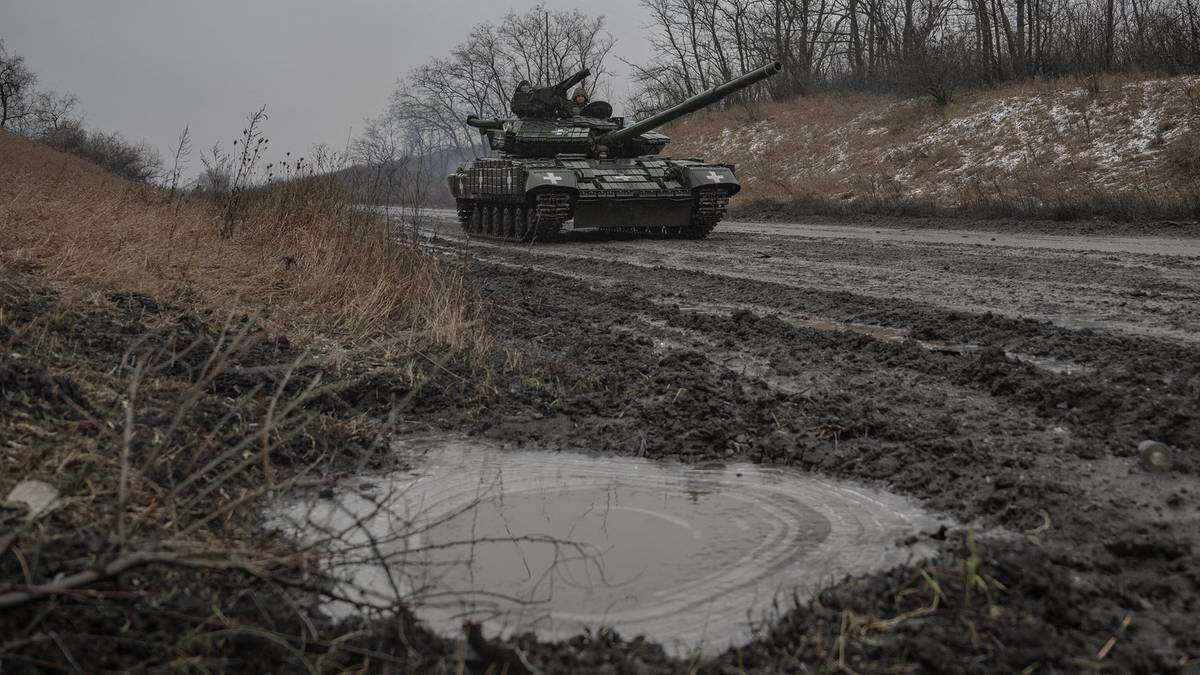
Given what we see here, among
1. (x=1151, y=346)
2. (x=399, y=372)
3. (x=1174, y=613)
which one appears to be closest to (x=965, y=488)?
(x=1174, y=613)

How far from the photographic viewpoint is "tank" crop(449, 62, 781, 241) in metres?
15.2

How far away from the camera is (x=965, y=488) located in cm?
390

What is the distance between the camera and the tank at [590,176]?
15.2 m

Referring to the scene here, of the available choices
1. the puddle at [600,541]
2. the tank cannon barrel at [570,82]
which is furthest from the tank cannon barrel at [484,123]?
the puddle at [600,541]

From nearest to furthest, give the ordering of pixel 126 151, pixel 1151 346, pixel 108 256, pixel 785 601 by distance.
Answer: pixel 785 601 → pixel 1151 346 → pixel 108 256 → pixel 126 151

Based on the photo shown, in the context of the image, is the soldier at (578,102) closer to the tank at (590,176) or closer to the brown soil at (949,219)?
the tank at (590,176)

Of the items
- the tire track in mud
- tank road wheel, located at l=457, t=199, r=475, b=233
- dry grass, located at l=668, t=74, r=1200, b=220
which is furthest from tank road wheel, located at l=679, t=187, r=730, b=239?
tank road wheel, located at l=457, t=199, r=475, b=233

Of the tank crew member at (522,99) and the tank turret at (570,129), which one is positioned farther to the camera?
the tank crew member at (522,99)

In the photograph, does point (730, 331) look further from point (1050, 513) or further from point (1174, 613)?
point (1174, 613)

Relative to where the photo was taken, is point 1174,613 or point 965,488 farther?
point 965,488

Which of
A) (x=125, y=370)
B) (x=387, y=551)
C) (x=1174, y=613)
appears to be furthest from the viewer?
(x=125, y=370)

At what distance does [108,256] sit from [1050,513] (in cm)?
669

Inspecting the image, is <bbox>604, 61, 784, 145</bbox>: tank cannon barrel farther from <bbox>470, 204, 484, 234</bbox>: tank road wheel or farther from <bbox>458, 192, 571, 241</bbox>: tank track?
<bbox>470, 204, 484, 234</bbox>: tank road wheel

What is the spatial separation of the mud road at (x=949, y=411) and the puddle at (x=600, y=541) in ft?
0.75
